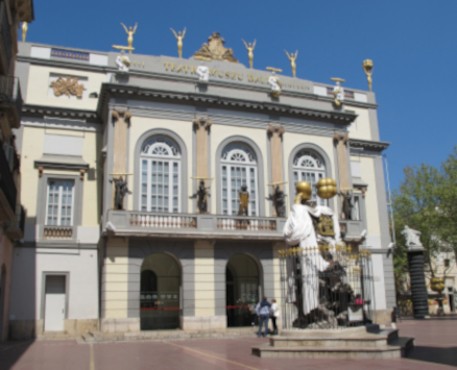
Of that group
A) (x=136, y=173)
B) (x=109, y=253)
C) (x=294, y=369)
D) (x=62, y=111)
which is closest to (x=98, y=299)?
(x=109, y=253)

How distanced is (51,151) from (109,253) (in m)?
6.69

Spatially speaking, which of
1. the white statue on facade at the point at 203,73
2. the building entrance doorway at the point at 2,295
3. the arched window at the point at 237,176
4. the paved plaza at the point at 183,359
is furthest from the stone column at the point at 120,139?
the paved plaza at the point at 183,359

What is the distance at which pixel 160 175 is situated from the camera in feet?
79.6

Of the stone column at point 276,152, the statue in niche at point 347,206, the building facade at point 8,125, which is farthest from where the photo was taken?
the statue in niche at point 347,206

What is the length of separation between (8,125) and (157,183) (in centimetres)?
854

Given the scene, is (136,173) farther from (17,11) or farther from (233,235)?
(17,11)

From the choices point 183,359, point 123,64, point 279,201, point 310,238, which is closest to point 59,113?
point 123,64

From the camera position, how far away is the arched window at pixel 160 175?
78.0 feet

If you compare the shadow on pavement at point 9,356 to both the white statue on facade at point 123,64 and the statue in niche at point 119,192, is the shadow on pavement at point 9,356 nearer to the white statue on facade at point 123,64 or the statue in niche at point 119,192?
the statue in niche at point 119,192

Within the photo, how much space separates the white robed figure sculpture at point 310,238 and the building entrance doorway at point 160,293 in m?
10.9

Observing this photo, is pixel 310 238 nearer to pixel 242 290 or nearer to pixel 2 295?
pixel 242 290

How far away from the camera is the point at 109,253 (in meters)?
21.9

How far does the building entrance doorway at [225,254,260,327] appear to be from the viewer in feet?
82.3

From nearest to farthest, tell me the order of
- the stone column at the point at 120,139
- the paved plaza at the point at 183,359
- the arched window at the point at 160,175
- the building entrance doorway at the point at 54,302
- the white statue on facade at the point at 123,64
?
1. the paved plaza at the point at 183,359
2. the stone column at the point at 120,139
3. the building entrance doorway at the point at 54,302
4. the arched window at the point at 160,175
5. the white statue on facade at the point at 123,64
